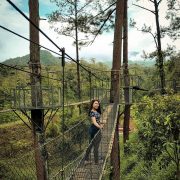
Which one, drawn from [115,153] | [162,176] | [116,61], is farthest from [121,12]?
[162,176]

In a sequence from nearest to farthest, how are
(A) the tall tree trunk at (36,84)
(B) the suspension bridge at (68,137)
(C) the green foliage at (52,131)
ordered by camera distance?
(B) the suspension bridge at (68,137) → (A) the tall tree trunk at (36,84) → (C) the green foliage at (52,131)

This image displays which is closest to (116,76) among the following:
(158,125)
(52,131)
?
(158,125)

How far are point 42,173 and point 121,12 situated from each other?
5.20 meters

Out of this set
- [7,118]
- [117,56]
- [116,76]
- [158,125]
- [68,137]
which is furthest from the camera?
[7,118]

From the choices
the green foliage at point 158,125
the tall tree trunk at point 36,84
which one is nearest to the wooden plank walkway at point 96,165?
the green foliage at point 158,125

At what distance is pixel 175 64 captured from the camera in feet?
58.6

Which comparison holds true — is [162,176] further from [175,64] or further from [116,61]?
[175,64]

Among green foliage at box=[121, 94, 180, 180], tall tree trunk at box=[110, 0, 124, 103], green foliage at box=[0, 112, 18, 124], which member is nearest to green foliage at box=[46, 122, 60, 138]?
green foliage at box=[0, 112, 18, 124]

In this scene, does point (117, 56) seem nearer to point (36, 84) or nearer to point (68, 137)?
point (36, 84)

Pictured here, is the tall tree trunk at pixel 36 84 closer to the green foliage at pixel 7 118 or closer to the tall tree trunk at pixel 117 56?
the tall tree trunk at pixel 117 56

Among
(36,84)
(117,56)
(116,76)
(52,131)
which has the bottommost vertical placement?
(52,131)

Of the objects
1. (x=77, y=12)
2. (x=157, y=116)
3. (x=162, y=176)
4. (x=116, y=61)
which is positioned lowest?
(x=162, y=176)

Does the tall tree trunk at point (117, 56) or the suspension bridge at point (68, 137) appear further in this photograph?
the tall tree trunk at point (117, 56)

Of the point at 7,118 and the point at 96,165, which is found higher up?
the point at 96,165
